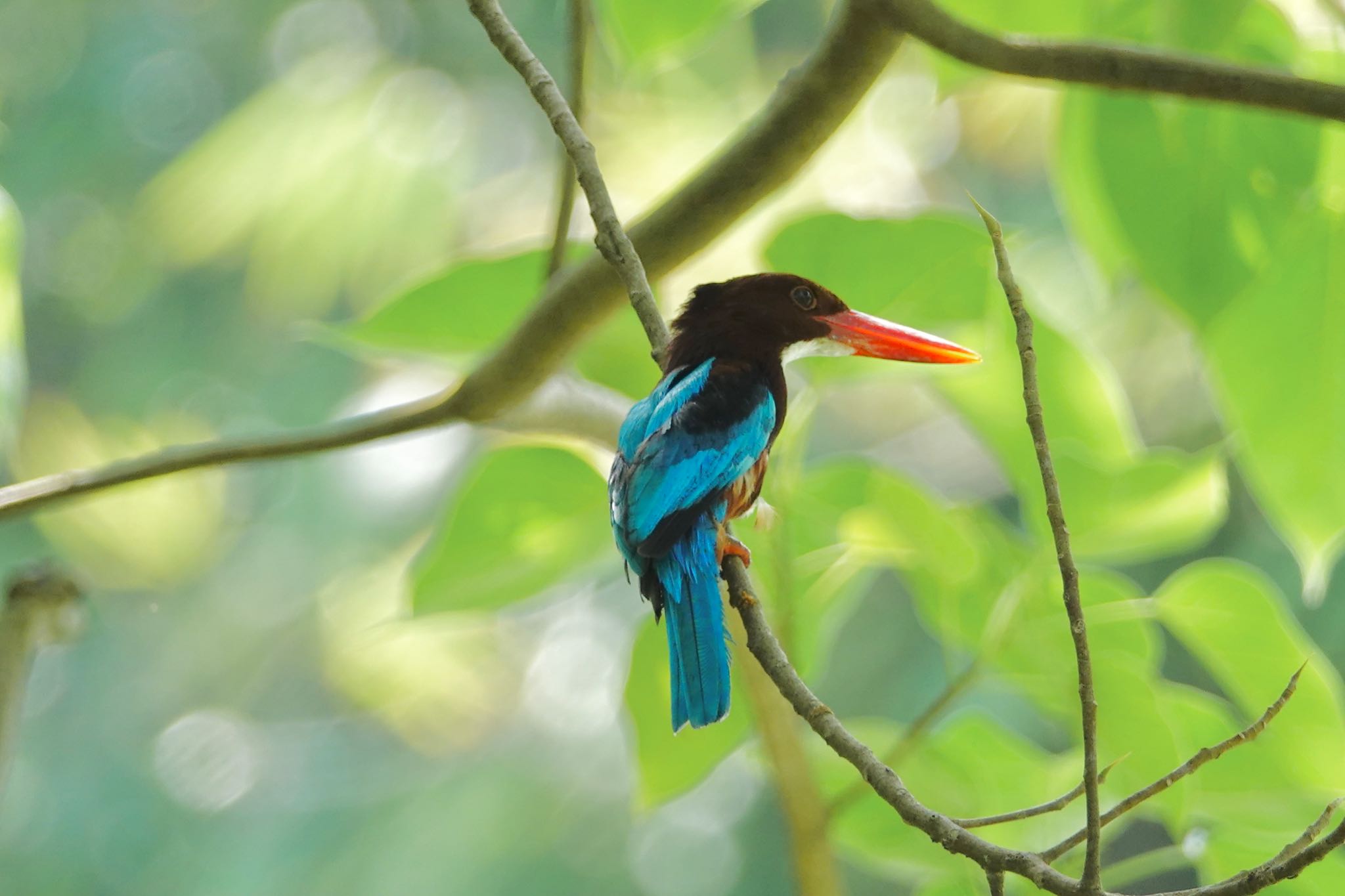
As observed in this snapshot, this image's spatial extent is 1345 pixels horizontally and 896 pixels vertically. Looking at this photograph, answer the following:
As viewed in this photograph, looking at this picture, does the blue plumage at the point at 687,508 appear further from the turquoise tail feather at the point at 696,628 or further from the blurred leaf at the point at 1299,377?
the blurred leaf at the point at 1299,377

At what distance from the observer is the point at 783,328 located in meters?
1.38

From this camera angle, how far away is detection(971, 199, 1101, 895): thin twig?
1.88 feet

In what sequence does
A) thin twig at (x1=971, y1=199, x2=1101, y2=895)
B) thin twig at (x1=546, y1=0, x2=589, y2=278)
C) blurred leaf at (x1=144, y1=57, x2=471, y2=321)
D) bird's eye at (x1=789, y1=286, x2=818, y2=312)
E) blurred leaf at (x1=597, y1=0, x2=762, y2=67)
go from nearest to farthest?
thin twig at (x1=971, y1=199, x2=1101, y2=895) < blurred leaf at (x1=597, y1=0, x2=762, y2=67) < thin twig at (x1=546, y1=0, x2=589, y2=278) < bird's eye at (x1=789, y1=286, x2=818, y2=312) < blurred leaf at (x1=144, y1=57, x2=471, y2=321)

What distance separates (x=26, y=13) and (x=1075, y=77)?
5.66m

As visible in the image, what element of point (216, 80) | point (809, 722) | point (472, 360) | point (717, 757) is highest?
point (809, 722)

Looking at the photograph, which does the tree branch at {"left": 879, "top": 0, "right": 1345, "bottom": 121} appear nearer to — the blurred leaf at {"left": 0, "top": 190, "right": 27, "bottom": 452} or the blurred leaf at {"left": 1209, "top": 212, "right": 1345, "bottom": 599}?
the blurred leaf at {"left": 1209, "top": 212, "right": 1345, "bottom": 599}

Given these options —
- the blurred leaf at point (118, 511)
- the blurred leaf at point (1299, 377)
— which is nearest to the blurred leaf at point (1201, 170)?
the blurred leaf at point (1299, 377)

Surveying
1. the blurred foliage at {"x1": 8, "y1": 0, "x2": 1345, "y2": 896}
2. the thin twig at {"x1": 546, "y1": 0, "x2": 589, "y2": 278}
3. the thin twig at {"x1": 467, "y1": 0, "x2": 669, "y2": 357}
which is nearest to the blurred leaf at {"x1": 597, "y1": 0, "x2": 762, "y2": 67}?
the thin twig at {"x1": 467, "y1": 0, "x2": 669, "y2": 357}

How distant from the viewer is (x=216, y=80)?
18.6ft

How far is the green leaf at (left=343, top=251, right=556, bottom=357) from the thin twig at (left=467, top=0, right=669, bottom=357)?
265mm

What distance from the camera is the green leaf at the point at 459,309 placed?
1224mm

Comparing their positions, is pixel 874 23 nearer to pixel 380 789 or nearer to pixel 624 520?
pixel 624 520

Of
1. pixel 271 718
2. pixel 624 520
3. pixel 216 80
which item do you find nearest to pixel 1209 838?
pixel 624 520

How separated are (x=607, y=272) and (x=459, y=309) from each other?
8.9 inches
